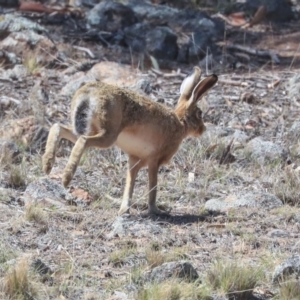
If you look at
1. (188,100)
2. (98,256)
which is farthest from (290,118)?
(98,256)

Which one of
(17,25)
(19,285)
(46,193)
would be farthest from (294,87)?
(19,285)

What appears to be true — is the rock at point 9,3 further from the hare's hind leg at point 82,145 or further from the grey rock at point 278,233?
the grey rock at point 278,233

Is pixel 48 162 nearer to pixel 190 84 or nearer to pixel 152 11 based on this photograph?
pixel 190 84

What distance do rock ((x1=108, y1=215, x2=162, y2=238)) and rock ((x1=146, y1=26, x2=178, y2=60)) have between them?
258 inches

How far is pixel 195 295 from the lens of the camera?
6332 millimetres

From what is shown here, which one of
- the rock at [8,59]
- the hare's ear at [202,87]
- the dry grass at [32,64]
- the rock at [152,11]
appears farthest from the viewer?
the rock at [152,11]

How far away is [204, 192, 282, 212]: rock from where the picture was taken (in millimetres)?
8727

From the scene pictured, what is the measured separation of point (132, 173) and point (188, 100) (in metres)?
0.94

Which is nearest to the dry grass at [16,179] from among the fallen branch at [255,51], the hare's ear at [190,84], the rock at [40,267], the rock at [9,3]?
the hare's ear at [190,84]

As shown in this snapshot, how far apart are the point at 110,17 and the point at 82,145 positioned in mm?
8523

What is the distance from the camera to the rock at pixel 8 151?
951cm

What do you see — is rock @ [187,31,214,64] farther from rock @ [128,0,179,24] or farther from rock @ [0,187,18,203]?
rock @ [0,187,18,203]

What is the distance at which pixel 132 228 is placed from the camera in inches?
310

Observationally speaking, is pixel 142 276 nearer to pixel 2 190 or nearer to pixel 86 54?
pixel 2 190
